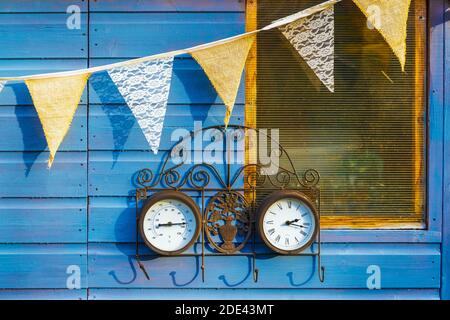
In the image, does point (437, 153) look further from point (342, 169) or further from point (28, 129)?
point (28, 129)

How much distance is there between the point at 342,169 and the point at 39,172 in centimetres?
166

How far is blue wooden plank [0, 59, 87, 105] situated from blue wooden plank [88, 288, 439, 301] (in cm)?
109

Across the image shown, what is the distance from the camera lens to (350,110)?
10.4 feet

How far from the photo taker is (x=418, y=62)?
10.4ft

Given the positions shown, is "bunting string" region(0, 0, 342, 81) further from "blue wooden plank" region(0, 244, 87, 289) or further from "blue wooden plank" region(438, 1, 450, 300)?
"blue wooden plank" region(0, 244, 87, 289)

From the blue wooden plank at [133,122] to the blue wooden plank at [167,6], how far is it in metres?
0.53

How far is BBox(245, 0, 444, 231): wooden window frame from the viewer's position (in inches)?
124

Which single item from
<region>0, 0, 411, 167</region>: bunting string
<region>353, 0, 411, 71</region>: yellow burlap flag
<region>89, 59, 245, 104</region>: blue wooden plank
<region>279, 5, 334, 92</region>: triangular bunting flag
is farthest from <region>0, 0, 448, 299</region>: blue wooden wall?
<region>353, 0, 411, 71</region>: yellow burlap flag

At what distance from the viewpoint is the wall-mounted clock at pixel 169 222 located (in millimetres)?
3025

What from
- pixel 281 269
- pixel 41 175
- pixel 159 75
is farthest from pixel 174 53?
pixel 281 269

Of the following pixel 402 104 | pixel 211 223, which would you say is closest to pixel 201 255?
pixel 211 223

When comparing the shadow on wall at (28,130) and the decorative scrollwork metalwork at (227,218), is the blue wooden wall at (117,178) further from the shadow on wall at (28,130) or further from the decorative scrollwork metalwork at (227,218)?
the decorative scrollwork metalwork at (227,218)

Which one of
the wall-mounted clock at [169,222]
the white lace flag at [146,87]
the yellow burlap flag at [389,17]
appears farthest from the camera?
the wall-mounted clock at [169,222]

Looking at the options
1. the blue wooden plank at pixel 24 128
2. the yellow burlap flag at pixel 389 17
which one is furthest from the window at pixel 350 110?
the blue wooden plank at pixel 24 128
